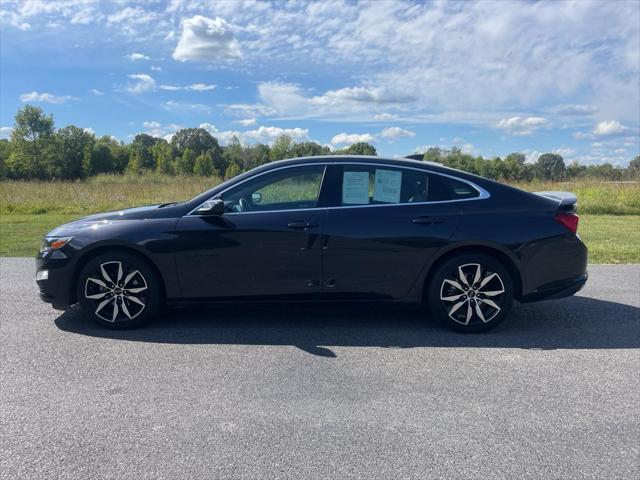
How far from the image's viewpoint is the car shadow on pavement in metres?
4.39

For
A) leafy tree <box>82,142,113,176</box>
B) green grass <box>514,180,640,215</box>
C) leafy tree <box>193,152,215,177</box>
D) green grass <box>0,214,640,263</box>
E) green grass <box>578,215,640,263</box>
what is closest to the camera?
green grass <box>578,215,640,263</box>

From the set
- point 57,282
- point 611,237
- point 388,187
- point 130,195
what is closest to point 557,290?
point 388,187

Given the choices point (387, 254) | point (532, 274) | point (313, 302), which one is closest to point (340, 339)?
point (313, 302)

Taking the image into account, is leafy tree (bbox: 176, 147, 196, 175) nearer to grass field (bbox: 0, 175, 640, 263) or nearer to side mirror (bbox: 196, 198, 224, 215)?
grass field (bbox: 0, 175, 640, 263)

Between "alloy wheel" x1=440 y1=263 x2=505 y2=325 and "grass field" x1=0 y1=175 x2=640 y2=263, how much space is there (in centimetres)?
472

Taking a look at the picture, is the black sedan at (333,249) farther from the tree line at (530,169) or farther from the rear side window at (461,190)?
the tree line at (530,169)

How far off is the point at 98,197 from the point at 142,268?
54.5ft

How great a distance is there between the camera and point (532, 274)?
4.59 m

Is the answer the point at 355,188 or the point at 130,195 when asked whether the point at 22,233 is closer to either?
the point at 130,195

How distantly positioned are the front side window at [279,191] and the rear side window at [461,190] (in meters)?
1.25

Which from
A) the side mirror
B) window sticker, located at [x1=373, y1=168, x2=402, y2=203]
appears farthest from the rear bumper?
the side mirror

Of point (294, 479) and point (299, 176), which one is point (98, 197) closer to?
point (299, 176)

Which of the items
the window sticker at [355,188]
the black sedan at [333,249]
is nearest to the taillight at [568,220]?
the black sedan at [333,249]

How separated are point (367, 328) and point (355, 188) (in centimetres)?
136
